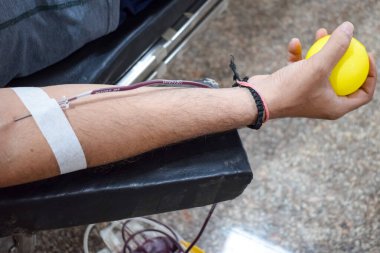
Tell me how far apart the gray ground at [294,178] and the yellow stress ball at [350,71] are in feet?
1.67

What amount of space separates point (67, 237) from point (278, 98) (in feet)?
2.43

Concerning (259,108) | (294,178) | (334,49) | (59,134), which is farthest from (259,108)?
(294,178)

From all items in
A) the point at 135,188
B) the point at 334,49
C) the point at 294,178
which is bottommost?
the point at 294,178

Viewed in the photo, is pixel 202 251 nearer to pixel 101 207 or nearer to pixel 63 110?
pixel 101 207

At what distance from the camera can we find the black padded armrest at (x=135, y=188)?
0.69 meters

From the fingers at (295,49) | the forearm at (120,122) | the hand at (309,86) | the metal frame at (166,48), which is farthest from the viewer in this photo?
the metal frame at (166,48)

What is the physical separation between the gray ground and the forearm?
568 mm

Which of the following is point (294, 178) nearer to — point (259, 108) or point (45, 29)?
point (259, 108)

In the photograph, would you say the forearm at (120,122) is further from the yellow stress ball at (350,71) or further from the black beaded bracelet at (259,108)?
the yellow stress ball at (350,71)

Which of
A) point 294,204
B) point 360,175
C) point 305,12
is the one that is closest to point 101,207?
point 294,204

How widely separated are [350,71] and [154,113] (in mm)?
364

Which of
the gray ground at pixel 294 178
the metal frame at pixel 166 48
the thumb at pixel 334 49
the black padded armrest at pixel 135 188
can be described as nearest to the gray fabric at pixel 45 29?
the metal frame at pixel 166 48

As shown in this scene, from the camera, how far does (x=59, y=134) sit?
67 cm

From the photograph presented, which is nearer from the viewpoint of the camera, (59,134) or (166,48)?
(59,134)
